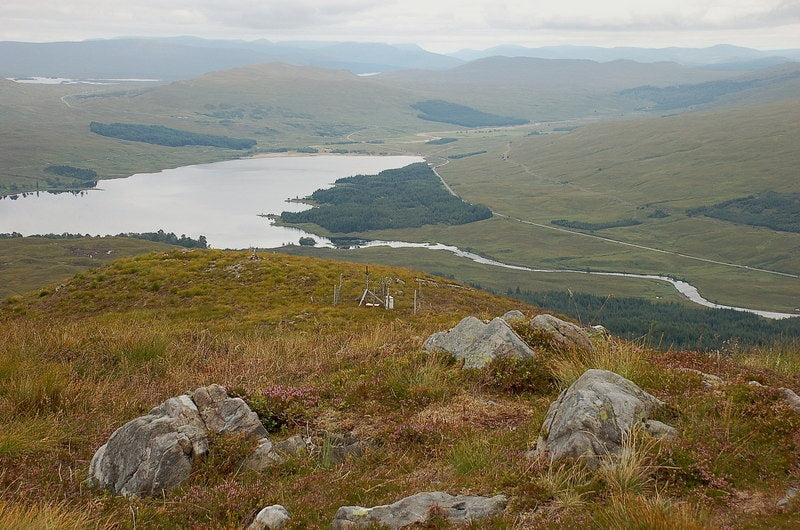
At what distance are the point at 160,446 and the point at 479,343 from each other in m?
7.54

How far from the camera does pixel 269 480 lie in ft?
31.6

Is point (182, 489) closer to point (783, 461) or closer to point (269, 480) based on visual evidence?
point (269, 480)

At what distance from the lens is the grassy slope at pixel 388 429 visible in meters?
8.20

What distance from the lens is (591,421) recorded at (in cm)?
927

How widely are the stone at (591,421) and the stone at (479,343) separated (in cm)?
373

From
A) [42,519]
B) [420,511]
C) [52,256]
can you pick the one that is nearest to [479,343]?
[420,511]

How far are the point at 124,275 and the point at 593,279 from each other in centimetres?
16627

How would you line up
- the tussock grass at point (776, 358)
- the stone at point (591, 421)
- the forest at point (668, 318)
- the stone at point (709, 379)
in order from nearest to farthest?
1. the stone at point (591, 421)
2. the stone at point (709, 379)
3. the tussock grass at point (776, 358)
4. the forest at point (668, 318)

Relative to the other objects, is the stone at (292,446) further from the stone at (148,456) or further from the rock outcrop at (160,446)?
the stone at (148,456)

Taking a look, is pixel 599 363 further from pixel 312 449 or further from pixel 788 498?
pixel 312 449

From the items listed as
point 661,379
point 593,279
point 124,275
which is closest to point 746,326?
point 593,279

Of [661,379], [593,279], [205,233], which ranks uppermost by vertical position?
[661,379]

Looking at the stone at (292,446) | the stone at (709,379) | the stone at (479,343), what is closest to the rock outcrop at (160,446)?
the stone at (292,446)

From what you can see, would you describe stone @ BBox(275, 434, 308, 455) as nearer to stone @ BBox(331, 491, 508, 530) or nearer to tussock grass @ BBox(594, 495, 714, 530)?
stone @ BBox(331, 491, 508, 530)
